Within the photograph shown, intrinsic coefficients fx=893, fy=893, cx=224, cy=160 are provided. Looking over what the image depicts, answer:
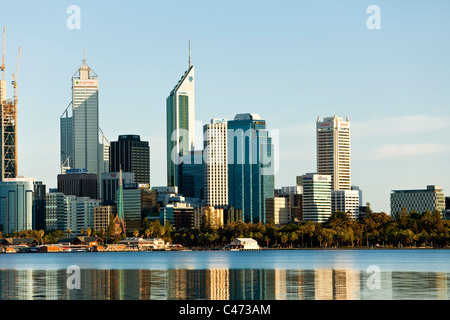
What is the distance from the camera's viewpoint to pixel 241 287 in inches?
3027

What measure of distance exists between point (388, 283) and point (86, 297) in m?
28.4

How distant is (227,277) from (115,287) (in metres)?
18.5

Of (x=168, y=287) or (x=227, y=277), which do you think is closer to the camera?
(x=168, y=287)

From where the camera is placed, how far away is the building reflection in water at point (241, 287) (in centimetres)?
6675

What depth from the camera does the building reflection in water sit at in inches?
2628

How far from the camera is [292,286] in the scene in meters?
76.9

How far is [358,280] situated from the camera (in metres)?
83.8
